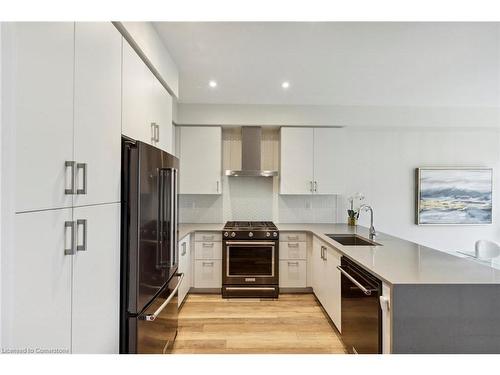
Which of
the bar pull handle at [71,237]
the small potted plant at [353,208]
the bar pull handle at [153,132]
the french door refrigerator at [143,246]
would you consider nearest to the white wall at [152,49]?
the bar pull handle at [153,132]

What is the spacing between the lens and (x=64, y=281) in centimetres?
115

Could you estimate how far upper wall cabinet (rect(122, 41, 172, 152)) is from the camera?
1.78 meters

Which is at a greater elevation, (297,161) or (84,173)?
(297,161)

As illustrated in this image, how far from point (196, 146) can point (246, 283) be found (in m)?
1.89

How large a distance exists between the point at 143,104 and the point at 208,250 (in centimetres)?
235

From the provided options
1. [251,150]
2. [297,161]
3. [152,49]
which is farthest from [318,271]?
[152,49]

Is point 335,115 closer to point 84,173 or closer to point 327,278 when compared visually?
point 327,278

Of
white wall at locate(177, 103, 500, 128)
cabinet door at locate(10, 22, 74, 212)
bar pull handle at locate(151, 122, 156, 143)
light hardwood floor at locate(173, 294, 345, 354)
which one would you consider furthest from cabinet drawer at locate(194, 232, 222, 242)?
cabinet door at locate(10, 22, 74, 212)

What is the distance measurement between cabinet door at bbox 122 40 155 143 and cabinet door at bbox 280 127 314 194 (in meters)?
2.34

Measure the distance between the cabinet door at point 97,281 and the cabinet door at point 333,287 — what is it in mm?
1835

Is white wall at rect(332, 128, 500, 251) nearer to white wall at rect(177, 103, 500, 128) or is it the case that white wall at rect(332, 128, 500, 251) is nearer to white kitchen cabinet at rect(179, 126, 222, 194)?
white wall at rect(177, 103, 500, 128)

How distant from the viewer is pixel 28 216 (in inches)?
36.9

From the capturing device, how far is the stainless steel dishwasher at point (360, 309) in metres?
1.90

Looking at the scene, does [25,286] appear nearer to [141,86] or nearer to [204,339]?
[141,86]
